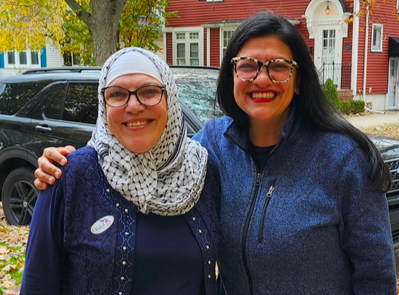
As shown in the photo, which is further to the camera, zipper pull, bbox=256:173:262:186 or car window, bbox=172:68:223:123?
car window, bbox=172:68:223:123

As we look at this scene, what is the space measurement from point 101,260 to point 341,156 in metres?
1.04

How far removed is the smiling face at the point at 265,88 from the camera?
80.1 inches

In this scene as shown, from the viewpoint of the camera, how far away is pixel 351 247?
1.93 meters

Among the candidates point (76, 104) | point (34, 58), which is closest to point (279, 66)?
point (76, 104)

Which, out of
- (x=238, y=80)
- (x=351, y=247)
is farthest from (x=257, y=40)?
(x=351, y=247)

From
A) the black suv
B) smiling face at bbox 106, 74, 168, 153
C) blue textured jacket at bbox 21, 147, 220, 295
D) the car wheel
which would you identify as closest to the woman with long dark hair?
blue textured jacket at bbox 21, 147, 220, 295

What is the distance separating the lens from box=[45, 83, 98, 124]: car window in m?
5.01

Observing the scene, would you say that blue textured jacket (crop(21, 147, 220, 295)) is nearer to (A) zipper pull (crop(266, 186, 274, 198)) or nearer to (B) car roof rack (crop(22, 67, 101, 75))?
(A) zipper pull (crop(266, 186, 274, 198))

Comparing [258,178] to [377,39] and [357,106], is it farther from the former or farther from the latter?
[377,39]

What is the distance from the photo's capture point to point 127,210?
1.92 metres

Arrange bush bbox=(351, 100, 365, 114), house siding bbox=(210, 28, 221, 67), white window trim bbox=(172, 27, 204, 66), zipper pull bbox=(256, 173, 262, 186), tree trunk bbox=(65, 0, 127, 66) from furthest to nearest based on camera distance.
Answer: white window trim bbox=(172, 27, 204, 66)
house siding bbox=(210, 28, 221, 67)
bush bbox=(351, 100, 365, 114)
tree trunk bbox=(65, 0, 127, 66)
zipper pull bbox=(256, 173, 262, 186)

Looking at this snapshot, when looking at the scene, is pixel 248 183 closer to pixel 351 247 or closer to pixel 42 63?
pixel 351 247

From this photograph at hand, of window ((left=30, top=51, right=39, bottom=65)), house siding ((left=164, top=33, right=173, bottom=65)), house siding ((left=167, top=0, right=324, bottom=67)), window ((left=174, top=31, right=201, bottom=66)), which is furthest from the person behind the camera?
window ((left=30, top=51, right=39, bottom=65))

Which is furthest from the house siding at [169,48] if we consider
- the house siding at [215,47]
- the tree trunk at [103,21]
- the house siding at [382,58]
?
the tree trunk at [103,21]
